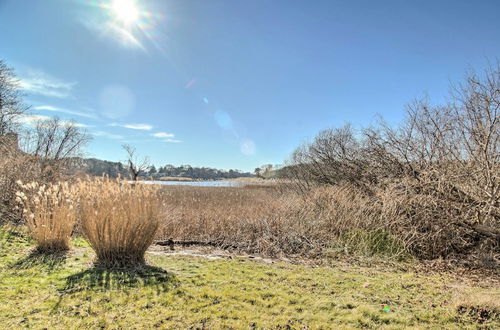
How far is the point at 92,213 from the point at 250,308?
3058mm

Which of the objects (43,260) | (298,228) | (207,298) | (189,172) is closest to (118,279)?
(207,298)

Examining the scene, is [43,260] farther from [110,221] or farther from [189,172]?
[189,172]

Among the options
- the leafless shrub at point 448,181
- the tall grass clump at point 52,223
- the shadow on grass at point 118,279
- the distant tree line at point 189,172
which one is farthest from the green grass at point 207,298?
the distant tree line at point 189,172

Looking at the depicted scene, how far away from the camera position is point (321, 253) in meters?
7.19

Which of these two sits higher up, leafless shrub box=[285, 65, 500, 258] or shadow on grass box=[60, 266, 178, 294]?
leafless shrub box=[285, 65, 500, 258]

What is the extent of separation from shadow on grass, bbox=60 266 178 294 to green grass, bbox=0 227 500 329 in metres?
0.01

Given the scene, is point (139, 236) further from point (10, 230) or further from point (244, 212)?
point (244, 212)

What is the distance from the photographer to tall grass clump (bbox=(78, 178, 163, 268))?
432cm

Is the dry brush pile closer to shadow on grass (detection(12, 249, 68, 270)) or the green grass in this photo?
shadow on grass (detection(12, 249, 68, 270))

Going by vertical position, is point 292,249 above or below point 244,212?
below

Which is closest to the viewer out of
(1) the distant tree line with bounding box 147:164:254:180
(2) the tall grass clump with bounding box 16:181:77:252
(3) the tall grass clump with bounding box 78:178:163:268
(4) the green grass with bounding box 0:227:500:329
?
(4) the green grass with bounding box 0:227:500:329

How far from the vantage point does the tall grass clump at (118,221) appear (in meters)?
4.32

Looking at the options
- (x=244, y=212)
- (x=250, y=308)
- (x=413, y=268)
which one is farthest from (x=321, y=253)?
(x=250, y=308)

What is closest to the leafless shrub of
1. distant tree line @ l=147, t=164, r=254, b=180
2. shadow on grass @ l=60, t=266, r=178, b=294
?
shadow on grass @ l=60, t=266, r=178, b=294
